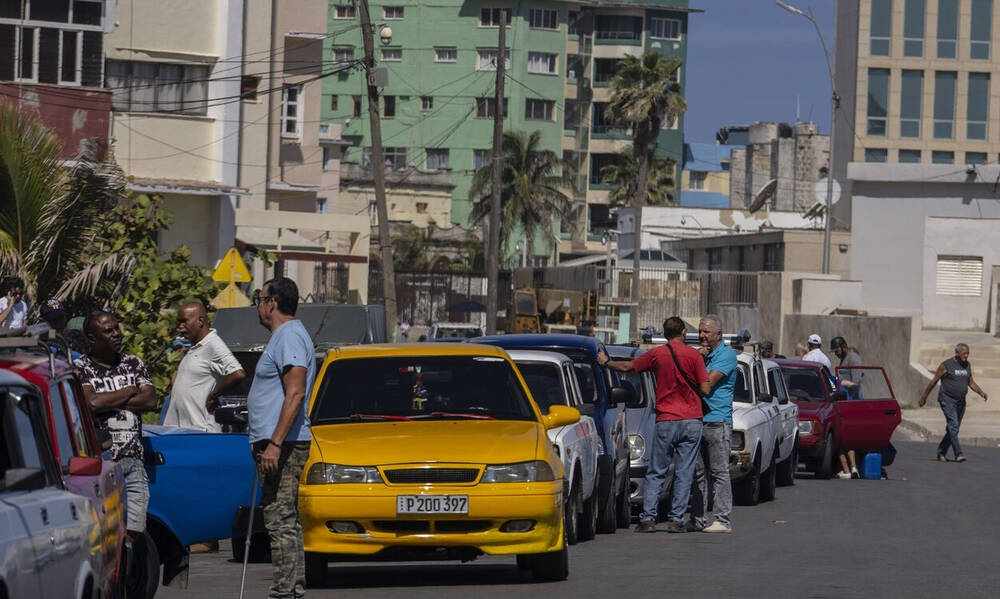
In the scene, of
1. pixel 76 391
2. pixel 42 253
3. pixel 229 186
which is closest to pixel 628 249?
pixel 229 186

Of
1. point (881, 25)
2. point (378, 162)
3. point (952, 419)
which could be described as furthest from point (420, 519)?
point (881, 25)

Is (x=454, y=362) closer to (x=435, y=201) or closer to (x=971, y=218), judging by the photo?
(x=971, y=218)

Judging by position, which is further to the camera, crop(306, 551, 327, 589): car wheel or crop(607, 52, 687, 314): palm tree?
crop(607, 52, 687, 314): palm tree

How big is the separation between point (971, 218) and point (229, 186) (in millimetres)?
28888

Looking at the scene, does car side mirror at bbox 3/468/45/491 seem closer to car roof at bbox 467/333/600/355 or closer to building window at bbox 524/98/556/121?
car roof at bbox 467/333/600/355

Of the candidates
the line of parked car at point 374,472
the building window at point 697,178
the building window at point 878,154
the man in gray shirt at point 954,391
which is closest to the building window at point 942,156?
the building window at point 878,154

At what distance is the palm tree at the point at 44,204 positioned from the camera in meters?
19.2

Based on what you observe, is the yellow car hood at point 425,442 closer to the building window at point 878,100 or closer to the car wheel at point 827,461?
the car wheel at point 827,461

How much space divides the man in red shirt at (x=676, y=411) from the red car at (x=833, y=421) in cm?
878

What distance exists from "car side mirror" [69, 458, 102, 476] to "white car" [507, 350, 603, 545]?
673 centimetres

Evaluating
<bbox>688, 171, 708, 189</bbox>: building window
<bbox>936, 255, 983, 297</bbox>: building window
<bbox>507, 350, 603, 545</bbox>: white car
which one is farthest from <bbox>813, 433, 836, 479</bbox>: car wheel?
<bbox>688, 171, 708, 189</bbox>: building window

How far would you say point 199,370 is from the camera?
13.3 metres

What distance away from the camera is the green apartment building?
98.9m

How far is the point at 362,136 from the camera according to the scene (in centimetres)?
10419
